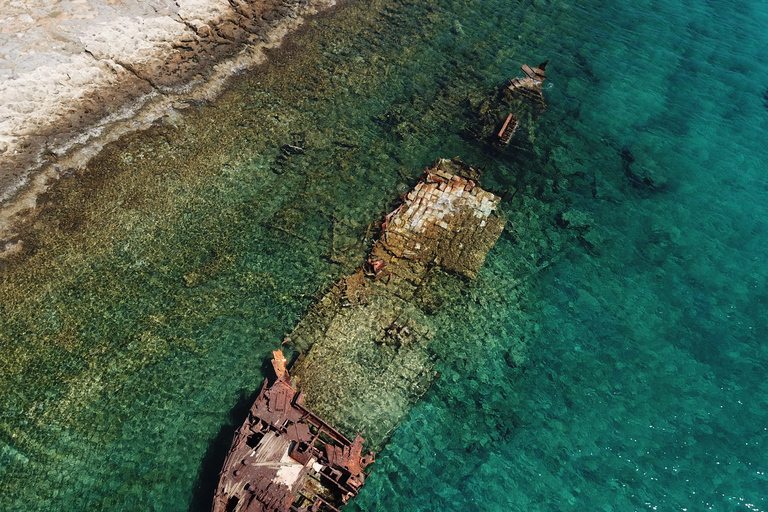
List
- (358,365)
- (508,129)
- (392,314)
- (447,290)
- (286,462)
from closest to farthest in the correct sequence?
(286,462), (358,365), (392,314), (447,290), (508,129)

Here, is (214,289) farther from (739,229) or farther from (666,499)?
(739,229)

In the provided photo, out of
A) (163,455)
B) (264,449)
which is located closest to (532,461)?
(264,449)

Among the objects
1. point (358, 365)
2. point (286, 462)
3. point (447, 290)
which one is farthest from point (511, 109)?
point (286, 462)

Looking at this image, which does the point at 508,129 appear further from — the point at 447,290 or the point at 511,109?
the point at 447,290

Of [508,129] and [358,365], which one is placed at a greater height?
[508,129]

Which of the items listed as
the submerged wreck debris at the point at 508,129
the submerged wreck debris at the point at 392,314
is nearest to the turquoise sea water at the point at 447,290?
the submerged wreck debris at the point at 392,314

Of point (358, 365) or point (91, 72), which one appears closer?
point (358, 365)

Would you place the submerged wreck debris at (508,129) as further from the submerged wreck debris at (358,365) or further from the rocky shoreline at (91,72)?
the rocky shoreline at (91,72)
